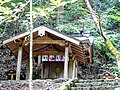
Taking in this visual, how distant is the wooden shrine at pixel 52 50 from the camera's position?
10.4 meters

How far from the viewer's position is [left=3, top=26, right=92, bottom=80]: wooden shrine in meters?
Result: 10.4

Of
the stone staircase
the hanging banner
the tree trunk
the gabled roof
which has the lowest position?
the stone staircase

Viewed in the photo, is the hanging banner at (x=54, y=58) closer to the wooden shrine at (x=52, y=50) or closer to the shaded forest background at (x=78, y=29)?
the wooden shrine at (x=52, y=50)

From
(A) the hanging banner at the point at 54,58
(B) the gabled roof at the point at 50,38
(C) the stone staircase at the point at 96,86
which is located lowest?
(C) the stone staircase at the point at 96,86

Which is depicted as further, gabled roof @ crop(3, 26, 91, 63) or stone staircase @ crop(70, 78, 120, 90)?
gabled roof @ crop(3, 26, 91, 63)

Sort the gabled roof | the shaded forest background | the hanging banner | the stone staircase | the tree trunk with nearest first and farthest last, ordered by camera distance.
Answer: the tree trunk < the stone staircase < the gabled roof < the hanging banner < the shaded forest background

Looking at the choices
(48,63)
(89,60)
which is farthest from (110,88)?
(89,60)

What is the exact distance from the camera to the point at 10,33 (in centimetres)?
1681

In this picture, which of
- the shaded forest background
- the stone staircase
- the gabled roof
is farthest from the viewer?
the shaded forest background

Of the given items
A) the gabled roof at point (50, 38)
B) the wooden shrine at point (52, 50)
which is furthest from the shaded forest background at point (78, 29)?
the gabled roof at point (50, 38)

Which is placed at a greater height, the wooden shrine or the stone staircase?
the wooden shrine

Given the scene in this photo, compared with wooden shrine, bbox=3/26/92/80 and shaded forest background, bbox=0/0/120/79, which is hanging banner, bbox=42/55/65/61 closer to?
wooden shrine, bbox=3/26/92/80

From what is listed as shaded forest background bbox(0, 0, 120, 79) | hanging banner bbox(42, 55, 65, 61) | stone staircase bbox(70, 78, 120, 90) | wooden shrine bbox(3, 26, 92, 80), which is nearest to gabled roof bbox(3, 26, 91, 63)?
wooden shrine bbox(3, 26, 92, 80)

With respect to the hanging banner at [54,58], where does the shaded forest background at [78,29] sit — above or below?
above
